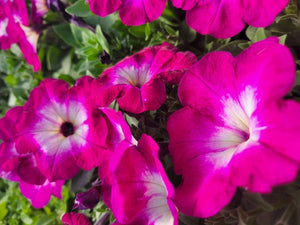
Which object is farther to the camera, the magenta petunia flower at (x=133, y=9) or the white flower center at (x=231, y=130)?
the magenta petunia flower at (x=133, y=9)

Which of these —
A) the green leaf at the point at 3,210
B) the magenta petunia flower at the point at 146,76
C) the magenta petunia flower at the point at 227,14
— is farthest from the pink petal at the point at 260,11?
the green leaf at the point at 3,210

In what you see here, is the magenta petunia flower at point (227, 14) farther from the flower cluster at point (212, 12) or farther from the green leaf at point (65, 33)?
the green leaf at point (65, 33)

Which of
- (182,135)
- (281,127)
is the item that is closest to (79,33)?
(182,135)

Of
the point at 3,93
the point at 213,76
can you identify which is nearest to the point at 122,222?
the point at 213,76

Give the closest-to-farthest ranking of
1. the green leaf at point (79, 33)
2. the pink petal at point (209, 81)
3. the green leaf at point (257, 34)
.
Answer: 1. the pink petal at point (209, 81)
2. the green leaf at point (257, 34)
3. the green leaf at point (79, 33)

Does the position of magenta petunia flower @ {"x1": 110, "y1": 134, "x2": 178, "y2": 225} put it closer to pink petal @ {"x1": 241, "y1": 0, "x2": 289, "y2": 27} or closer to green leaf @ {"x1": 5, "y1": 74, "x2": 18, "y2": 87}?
pink petal @ {"x1": 241, "y1": 0, "x2": 289, "y2": 27}

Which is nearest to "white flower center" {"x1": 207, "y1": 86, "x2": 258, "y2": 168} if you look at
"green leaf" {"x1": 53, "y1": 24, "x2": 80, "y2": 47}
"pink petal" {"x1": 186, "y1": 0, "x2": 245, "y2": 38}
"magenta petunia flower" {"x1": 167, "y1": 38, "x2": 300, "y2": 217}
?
"magenta petunia flower" {"x1": 167, "y1": 38, "x2": 300, "y2": 217}
